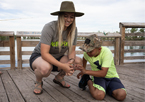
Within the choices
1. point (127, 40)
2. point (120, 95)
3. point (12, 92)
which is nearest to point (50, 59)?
point (12, 92)

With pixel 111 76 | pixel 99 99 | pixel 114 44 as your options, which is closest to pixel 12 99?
pixel 99 99

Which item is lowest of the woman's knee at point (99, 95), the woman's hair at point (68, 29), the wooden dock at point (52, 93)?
the wooden dock at point (52, 93)

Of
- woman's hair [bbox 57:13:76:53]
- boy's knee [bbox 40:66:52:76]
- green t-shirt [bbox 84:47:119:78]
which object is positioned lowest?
boy's knee [bbox 40:66:52:76]

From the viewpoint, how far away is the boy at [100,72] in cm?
196

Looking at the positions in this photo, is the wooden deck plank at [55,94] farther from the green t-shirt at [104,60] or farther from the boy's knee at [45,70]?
the green t-shirt at [104,60]

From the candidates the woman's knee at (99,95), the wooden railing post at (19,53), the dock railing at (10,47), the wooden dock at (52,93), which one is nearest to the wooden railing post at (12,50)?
the dock railing at (10,47)

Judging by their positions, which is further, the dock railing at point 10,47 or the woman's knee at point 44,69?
the dock railing at point 10,47

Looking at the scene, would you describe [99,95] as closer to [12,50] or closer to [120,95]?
[120,95]

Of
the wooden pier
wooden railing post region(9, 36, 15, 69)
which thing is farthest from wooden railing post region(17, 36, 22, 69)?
wooden railing post region(9, 36, 15, 69)

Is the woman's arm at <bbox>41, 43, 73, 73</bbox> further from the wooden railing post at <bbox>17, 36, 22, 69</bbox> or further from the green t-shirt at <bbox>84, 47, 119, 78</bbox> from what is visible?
the wooden railing post at <bbox>17, 36, 22, 69</bbox>

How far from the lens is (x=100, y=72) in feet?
6.46

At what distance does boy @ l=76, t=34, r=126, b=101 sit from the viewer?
77.0 inches

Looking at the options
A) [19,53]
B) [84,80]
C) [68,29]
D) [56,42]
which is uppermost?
[68,29]

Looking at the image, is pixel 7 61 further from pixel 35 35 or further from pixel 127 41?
pixel 127 41
